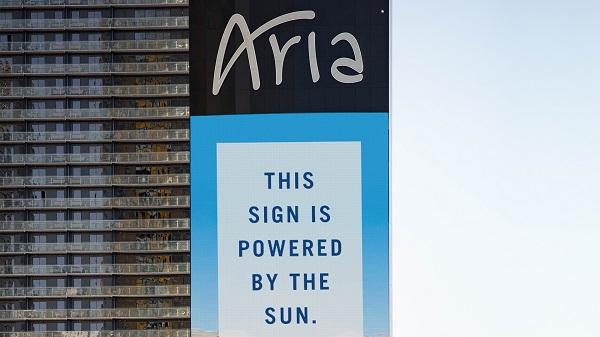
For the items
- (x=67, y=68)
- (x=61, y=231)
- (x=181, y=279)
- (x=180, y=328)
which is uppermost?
(x=67, y=68)

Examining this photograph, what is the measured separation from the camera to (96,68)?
369cm

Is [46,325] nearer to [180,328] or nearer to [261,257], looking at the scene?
[180,328]

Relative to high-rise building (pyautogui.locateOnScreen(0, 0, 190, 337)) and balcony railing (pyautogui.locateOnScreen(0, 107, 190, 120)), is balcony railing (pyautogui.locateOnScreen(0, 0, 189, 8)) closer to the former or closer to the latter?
high-rise building (pyautogui.locateOnScreen(0, 0, 190, 337))

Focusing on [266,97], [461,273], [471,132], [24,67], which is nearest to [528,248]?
[461,273]

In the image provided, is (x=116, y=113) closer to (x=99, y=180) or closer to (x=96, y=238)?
(x=99, y=180)

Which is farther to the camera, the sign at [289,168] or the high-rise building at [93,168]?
the high-rise building at [93,168]

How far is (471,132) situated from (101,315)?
81.6 inches

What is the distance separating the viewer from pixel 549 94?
3.61 metres

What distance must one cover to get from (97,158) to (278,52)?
1068 mm

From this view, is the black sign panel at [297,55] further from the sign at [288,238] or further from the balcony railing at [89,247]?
the balcony railing at [89,247]

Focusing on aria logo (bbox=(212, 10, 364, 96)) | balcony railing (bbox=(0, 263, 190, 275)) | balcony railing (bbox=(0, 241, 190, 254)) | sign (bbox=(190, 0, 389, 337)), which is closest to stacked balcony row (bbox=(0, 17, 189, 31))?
sign (bbox=(190, 0, 389, 337))

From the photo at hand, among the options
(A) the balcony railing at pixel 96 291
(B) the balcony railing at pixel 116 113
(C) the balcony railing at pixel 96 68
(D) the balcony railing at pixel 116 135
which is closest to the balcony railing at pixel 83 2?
(C) the balcony railing at pixel 96 68

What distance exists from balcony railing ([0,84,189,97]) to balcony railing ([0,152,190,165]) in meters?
0.31

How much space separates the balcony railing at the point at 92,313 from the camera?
3.70m
